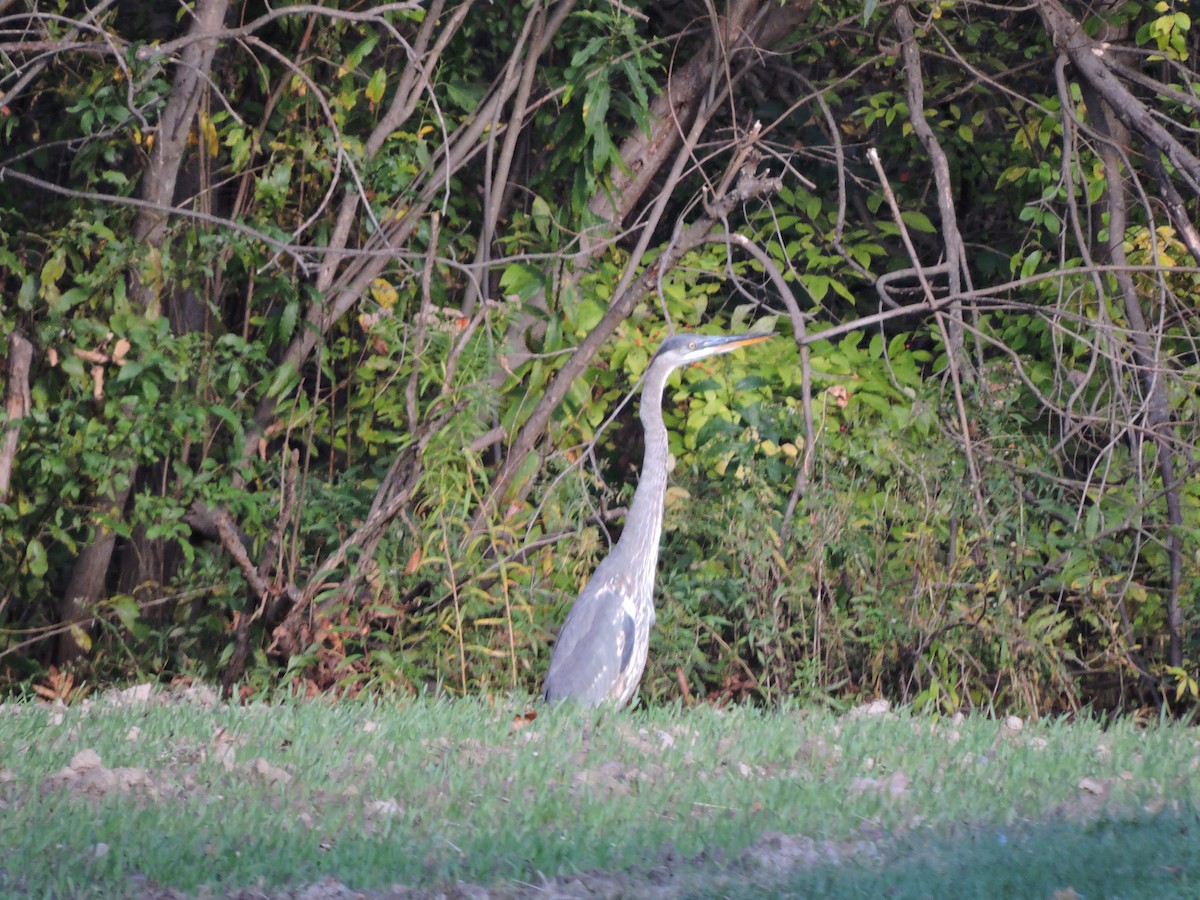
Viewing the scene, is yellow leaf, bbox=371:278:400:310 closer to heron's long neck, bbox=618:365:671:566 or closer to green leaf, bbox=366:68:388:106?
green leaf, bbox=366:68:388:106

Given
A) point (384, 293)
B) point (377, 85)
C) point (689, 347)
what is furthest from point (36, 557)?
point (689, 347)

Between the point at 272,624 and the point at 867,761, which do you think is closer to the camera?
the point at 867,761

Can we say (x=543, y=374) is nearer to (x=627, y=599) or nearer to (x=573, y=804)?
(x=627, y=599)

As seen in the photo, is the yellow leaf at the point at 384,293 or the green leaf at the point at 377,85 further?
the yellow leaf at the point at 384,293

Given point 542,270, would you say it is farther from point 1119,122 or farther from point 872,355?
point 1119,122

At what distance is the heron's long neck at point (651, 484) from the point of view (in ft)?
21.8

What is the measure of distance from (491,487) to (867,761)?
3.34 meters

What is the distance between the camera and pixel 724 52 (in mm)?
8109

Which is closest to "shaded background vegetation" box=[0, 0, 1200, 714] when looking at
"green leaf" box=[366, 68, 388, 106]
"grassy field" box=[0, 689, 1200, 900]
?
"green leaf" box=[366, 68, 388, 106]

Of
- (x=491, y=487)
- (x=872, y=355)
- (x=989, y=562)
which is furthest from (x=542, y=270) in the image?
(x=989, y=562)

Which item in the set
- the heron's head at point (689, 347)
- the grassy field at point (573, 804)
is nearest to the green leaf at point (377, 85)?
the heron's head at point (689, 347)

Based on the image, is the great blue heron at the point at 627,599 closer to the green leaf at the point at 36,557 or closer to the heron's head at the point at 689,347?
the heron's head at the point at 689,347

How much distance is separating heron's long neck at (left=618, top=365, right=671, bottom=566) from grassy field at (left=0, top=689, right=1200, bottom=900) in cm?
113

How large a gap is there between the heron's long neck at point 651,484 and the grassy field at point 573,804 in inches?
44.3
